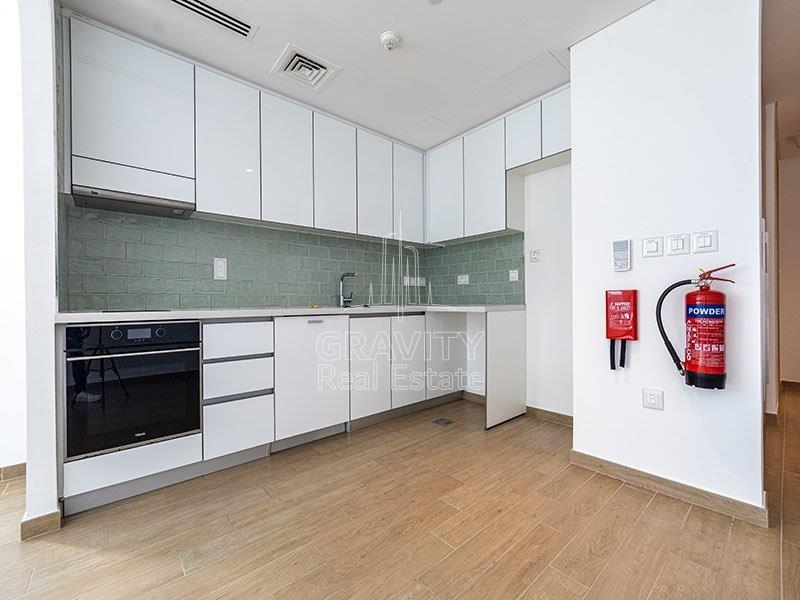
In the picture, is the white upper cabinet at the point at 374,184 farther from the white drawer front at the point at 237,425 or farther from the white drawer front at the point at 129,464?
the white drawer front at the point at 129,464

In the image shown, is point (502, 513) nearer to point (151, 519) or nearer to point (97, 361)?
point (151, 519)

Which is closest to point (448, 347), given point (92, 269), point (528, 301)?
point (528, 301)

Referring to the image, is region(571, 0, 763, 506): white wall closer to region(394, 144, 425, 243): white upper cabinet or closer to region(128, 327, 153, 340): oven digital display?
region(394, 144, 425, 243): white upper cabinet

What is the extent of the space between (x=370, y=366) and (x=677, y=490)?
2014 mm

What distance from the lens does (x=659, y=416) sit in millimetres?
1957

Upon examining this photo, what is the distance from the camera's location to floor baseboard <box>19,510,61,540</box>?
1.58 meters

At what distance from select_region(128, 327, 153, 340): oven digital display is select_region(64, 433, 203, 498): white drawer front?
58 cm

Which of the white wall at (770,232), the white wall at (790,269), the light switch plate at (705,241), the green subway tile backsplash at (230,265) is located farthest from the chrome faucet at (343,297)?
the white wall at (790,269)

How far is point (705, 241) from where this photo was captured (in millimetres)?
1793

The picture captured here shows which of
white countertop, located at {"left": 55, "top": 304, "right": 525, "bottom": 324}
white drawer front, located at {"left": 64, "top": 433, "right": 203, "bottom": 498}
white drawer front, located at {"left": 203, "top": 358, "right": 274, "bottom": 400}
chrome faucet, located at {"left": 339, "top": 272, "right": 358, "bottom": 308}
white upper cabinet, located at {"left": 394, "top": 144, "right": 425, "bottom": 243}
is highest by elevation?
white upper cabinet, located at {"left": 394, "top": 144, "right": 425, "bottom": 243}

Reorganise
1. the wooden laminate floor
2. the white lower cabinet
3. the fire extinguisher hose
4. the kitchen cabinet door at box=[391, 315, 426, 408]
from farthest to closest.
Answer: the kitchen cabinet door at box=[391, 315, 426, 408], the white lower cabinet, the fire extinguisher hose, the wooden laminate floor

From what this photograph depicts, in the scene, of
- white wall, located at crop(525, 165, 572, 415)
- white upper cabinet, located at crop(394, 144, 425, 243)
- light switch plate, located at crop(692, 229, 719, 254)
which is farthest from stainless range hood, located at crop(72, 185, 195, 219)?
light switch plate, located at crop(692, 229, 719, 254)

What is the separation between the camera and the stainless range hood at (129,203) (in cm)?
203

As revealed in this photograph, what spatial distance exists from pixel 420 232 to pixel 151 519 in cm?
306
